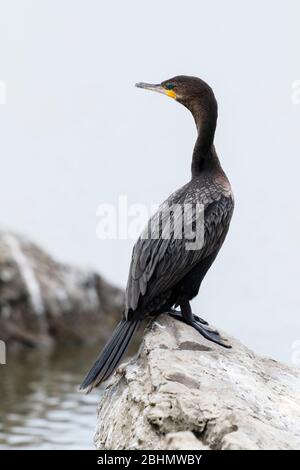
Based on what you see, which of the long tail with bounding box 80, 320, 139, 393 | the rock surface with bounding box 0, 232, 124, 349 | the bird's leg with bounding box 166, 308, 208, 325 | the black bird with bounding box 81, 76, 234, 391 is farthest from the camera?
the rock surface with bounding box 0, 232, 124, 349

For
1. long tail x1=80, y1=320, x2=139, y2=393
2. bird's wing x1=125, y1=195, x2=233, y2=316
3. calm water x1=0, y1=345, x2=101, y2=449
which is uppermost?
bird's wing x1=125, y1=195, x2=233, y2=316

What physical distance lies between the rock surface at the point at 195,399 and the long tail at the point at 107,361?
0.25 feet

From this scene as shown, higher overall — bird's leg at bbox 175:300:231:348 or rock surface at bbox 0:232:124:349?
bird's leg at bbox 175:300:231:348

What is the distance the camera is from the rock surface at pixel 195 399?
4578mm

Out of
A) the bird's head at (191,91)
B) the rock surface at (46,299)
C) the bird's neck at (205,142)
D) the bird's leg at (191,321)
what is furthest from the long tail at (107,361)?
the rock surface at (46,299)

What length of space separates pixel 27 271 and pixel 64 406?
457 centimetres

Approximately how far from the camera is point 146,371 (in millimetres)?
5414

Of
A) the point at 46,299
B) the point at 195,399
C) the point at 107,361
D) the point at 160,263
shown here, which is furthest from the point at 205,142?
the point at 46,299

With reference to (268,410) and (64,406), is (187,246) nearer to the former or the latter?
(268,410)

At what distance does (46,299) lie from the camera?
59.3 ft

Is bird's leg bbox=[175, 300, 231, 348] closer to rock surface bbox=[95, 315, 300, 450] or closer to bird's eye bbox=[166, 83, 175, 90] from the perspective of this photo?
rock surface bbox=[95, 315, 300, 450]

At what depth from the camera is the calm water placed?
11.8m

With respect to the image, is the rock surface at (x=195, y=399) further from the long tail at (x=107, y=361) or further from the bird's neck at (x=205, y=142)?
the bird's neck at (x=205, y=142)

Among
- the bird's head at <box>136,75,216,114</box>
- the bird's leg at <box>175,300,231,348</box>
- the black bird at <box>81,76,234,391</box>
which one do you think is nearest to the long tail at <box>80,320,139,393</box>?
the black bird at <box>81,76,234,391</box>
